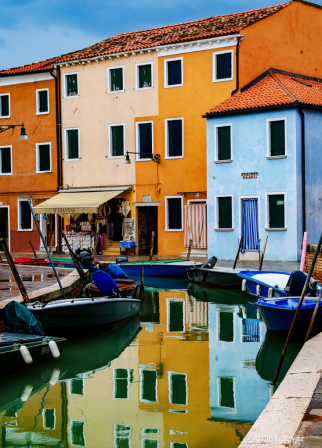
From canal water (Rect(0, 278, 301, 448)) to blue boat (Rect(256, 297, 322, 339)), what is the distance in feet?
1.00

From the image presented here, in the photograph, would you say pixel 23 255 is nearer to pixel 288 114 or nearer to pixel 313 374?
pixel 288 114

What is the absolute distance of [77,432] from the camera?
6727 millimetres

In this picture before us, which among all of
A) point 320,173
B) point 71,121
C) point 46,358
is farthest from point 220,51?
point 46,358

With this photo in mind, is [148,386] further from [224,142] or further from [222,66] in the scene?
[222,66]

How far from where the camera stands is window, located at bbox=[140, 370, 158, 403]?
779 cm

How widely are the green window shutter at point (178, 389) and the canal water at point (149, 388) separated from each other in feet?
0.04

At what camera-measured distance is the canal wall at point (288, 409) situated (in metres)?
5.11

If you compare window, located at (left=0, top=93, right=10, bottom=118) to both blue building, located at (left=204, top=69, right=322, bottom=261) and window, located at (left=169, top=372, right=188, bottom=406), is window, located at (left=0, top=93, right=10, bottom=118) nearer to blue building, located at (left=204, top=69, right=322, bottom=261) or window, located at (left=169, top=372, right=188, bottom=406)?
blue building, located at (left=204, top=69, right=322, bottom=261)

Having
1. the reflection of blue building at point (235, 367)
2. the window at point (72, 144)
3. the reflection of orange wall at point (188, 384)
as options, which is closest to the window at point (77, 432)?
the reflection of orange wall at point (188, 384)

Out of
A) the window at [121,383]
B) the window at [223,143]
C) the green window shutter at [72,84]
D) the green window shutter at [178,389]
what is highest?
the green window shutter at [72,84]

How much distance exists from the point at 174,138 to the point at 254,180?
4.43m

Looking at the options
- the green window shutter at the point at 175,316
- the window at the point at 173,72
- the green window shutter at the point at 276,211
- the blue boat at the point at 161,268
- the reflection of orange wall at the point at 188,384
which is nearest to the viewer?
the reflection of orange wall at the point at 188,384

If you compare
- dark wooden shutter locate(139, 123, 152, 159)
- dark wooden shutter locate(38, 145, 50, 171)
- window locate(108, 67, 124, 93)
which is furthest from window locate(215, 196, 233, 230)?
dark wooden shutter locate(38, 145, 50, 171)

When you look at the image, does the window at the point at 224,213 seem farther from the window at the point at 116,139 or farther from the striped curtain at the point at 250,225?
the window at the point at 116,139
